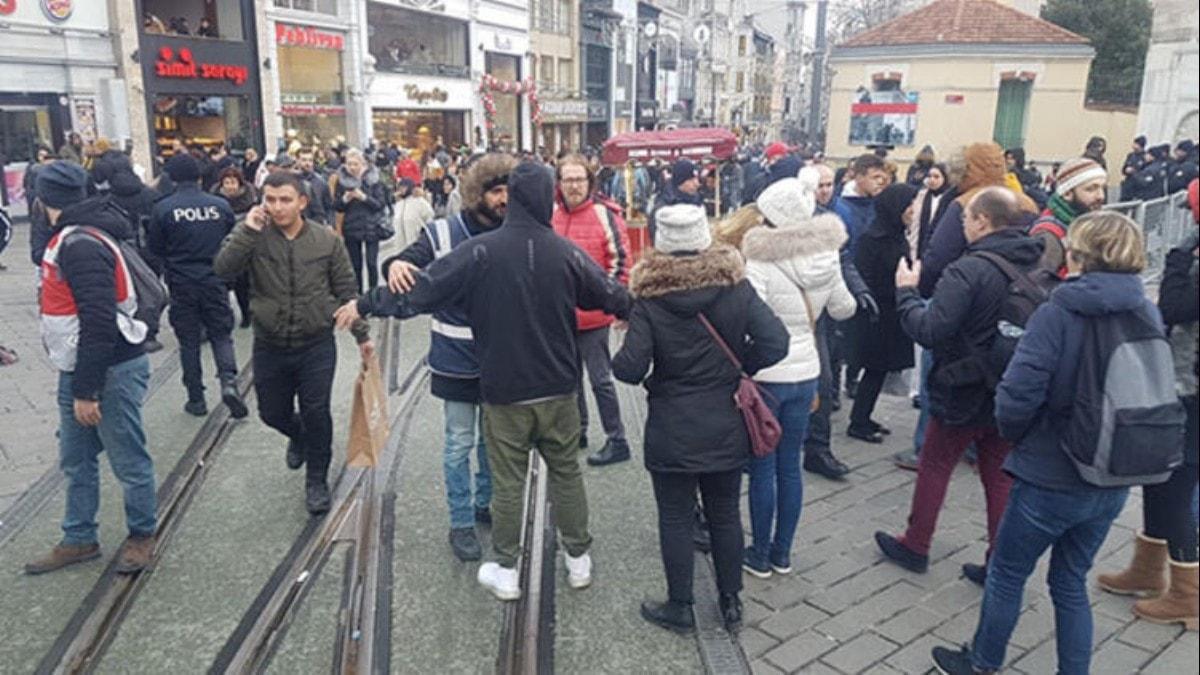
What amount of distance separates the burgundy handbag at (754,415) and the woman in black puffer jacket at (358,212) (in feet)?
24.2

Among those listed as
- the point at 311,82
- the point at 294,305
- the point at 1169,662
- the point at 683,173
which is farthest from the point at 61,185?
the point at 311,82

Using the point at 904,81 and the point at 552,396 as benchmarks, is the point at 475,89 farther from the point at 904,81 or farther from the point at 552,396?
the point at 552,396

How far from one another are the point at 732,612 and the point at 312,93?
2580 cm

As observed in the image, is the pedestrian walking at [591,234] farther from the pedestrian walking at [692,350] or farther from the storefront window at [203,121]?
the storefront window at [203,121]

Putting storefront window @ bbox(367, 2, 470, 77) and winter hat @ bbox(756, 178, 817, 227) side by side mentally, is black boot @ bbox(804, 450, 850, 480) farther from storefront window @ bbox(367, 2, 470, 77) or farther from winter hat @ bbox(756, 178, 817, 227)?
storefront window @ bbox(367, 2, 470, 77)

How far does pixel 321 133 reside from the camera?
87.0 ft

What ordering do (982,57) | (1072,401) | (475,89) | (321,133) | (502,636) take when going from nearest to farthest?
1. (1072,401)
2. (502,636)
3. (982,57)
4. (321,133)
5. (475,89)

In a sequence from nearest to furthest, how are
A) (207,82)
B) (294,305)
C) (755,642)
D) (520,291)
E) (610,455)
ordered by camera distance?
(520,291) → (755,642) → (294,305) → (610,455) → (207,82)

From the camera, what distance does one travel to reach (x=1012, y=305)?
3.85m

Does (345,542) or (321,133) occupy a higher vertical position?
(321,133)

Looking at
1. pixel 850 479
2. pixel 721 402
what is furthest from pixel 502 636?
pixel 850 479

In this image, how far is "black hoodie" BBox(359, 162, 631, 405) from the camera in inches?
149

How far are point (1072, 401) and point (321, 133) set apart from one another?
2674 cm

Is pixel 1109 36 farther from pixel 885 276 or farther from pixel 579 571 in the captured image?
pixel 579 571
